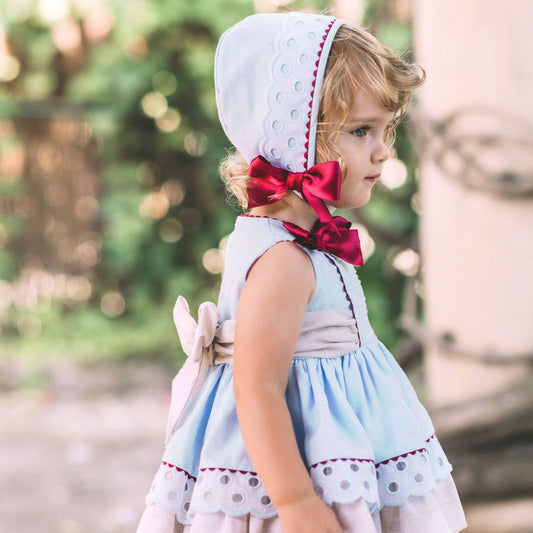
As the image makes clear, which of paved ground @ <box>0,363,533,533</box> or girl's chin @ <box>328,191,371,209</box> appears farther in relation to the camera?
paved ground @ <box>0,363,533,533</box>

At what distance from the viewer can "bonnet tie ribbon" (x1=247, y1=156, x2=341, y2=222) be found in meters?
1.16

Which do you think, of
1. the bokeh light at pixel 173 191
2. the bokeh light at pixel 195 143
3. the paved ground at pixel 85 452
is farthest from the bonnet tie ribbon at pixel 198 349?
the bokeh light at pixel 173 191

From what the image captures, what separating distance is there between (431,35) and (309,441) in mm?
1420

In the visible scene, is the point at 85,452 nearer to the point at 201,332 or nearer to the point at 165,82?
the point at 165,82

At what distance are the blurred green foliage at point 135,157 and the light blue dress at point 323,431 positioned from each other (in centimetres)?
333

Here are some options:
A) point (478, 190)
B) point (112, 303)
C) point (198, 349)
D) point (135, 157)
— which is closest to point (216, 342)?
point (198, 349)

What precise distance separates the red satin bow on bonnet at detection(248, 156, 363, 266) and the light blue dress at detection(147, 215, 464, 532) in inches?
0.8

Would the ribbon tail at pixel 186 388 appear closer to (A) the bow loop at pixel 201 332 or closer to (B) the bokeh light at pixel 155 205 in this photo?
(A) the bow loop at pixel 201 332

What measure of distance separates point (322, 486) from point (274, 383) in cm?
15

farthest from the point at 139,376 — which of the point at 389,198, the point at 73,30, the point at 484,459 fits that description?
the point at 484,459

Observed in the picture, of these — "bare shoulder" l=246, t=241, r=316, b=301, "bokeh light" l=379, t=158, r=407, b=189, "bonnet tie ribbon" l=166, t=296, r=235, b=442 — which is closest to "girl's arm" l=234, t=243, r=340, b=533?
"bare shoulder" l=246, t=241, r=316, b=301

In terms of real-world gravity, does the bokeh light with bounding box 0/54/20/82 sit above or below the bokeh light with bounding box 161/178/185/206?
above

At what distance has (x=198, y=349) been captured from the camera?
1.22 metres

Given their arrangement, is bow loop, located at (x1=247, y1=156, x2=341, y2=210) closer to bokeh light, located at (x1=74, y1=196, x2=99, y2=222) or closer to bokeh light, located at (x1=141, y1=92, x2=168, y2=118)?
bokeh light, located at (x1=141, y1=92, x2=168, y2=118)
